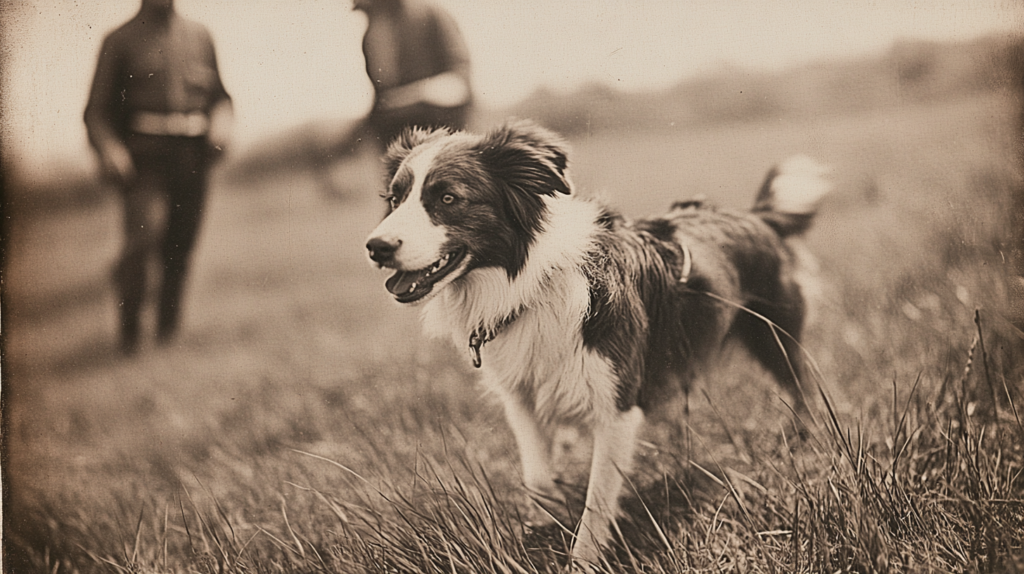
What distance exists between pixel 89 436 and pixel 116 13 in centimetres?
187

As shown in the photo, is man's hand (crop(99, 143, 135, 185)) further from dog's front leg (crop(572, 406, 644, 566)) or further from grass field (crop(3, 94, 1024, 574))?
dog's front leg (crop(572, 406, 644, 566))

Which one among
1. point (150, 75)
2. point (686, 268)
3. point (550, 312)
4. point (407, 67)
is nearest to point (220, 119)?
point (150, 75)

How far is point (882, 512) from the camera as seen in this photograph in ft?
9.48

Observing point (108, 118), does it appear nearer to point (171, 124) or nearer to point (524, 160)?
point (171, 124)

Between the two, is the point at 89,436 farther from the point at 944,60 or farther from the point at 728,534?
the point at 944,60

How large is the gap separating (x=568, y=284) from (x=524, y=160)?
20.2 inches

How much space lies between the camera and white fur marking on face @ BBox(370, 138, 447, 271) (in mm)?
2756

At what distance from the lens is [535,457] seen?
10.5ft

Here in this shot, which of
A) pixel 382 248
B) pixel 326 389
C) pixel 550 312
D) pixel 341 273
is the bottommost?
pixel 326 389

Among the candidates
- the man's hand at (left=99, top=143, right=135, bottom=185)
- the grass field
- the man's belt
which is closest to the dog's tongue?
the grass field

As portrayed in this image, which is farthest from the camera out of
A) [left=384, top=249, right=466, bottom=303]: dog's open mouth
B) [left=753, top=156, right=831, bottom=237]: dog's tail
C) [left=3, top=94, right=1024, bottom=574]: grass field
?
[left=753, top=156, right=831, bottom=237]: dog's tail

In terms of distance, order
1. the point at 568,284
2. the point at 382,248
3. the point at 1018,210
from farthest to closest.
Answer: the point at 1018,210
the point at 568,284
the point at 382,248

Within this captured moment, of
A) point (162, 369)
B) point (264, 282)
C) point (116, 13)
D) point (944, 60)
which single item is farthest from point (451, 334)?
point (944, 60)

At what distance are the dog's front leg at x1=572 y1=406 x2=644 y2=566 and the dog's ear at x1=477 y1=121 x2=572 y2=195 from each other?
0.95 m
